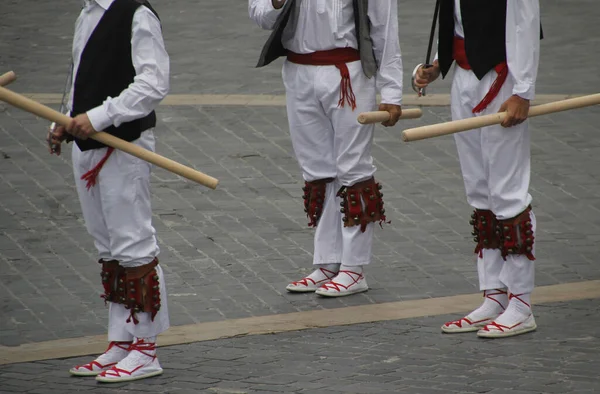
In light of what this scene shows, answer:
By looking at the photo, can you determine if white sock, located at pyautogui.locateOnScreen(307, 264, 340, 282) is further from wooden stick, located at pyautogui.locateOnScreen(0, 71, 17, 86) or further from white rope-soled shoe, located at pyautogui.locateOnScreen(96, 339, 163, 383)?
wooden stick, located at pyautogui.locateOnScreen(0, 71, 17, 86)

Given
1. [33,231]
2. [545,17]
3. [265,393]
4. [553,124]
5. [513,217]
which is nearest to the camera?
[265,393]

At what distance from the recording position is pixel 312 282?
8133 millimetres

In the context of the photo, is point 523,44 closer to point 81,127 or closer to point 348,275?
point 348,275

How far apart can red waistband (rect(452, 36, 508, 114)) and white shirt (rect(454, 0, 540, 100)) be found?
0.10 metres

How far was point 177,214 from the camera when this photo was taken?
31.3 ft

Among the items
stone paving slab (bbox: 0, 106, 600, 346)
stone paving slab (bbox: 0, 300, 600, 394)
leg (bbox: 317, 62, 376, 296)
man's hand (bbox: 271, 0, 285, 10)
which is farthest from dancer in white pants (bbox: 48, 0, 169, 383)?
leg (bbox: 317, 62, 376, 296)

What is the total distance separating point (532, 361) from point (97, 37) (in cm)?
260

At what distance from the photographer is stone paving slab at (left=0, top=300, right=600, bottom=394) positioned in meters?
6.34

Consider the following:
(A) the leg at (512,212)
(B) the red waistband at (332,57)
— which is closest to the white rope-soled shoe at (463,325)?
(A) the leg at (512,212)

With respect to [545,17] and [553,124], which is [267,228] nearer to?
[553,124]

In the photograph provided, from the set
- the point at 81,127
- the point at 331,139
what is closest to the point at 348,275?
the point at 331,139

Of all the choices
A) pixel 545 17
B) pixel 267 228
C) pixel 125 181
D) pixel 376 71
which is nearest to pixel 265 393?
pixel 125 181

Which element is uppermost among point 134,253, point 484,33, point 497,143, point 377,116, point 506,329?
point 484,33

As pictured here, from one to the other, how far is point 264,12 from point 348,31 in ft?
1.66
